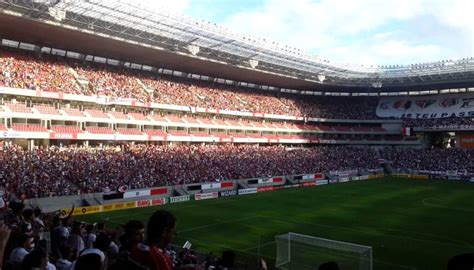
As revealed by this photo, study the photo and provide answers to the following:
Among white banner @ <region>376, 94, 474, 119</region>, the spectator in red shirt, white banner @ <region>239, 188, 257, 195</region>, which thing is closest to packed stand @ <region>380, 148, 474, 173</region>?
white banner @ <region>376, 94, 474, 119</region>

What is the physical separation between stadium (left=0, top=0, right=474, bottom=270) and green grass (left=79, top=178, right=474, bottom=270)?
7.6 inches

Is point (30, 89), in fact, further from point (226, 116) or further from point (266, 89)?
point (266, 89)

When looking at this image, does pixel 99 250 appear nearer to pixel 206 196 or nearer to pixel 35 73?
pixel 206 196

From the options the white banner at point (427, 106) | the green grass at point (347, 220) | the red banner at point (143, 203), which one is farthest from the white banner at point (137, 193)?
the white banner at point (427, 106)

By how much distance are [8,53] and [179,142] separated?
2251 cm

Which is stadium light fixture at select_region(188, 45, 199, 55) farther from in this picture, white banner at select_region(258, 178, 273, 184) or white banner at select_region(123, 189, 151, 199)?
white banner at select_region(123, 189, 151, 199)

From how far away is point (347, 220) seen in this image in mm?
33250

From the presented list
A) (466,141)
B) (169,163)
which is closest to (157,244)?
(169,163)

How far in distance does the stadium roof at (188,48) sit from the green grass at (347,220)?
1835 centimetres

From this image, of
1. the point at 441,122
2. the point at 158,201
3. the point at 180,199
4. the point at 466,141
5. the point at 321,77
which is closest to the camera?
the point at 158,201

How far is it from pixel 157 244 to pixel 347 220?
3001 cm

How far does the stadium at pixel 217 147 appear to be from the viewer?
865 inches

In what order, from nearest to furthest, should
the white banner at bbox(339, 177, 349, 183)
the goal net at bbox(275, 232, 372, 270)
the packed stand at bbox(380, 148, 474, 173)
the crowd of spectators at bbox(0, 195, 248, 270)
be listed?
the crowd of spectators at bbox(0, 195, 248, 270) → the goal net at bbox(275, 232, 372, 270) → the white banner at bbox(339, 177, 349, 183) → the packed stand at bbox(380, 148, 474, 173)

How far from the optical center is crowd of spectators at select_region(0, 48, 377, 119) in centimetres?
4606
